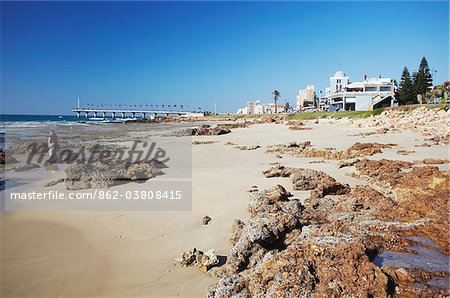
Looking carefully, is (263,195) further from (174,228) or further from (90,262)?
(90,262)

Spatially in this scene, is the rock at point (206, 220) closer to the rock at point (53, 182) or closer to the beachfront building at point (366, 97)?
the rock at point (53, 182)

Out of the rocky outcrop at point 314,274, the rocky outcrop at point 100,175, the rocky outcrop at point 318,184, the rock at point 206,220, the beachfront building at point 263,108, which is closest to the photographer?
the rocky outcrop at point 314,274

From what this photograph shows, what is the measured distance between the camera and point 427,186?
583cm

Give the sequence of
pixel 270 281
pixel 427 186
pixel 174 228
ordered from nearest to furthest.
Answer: pixel 270 281
pixel 174 228
pixel 427 186

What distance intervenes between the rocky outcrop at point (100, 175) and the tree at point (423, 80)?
194 ft

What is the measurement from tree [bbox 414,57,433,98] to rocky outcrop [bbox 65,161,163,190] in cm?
5919

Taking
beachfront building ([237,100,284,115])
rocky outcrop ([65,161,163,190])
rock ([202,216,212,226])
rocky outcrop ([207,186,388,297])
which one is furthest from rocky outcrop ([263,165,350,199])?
beachfront building ([237,100,284,115])

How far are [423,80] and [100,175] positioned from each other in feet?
205

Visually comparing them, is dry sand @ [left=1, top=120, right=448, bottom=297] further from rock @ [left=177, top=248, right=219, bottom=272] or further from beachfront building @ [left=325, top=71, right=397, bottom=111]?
beachfront building @ [left=325, top=71, right=397, bottom=111]

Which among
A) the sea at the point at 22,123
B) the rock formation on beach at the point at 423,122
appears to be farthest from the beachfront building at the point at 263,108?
the rock formation on beach at the point at 423,122

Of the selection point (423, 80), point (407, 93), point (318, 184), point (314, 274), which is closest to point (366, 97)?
point (407, 93)

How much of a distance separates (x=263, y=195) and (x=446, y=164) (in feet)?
23.0

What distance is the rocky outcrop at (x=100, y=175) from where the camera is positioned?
26.4ft

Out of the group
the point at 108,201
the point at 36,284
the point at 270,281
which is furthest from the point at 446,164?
the point at 36,284
